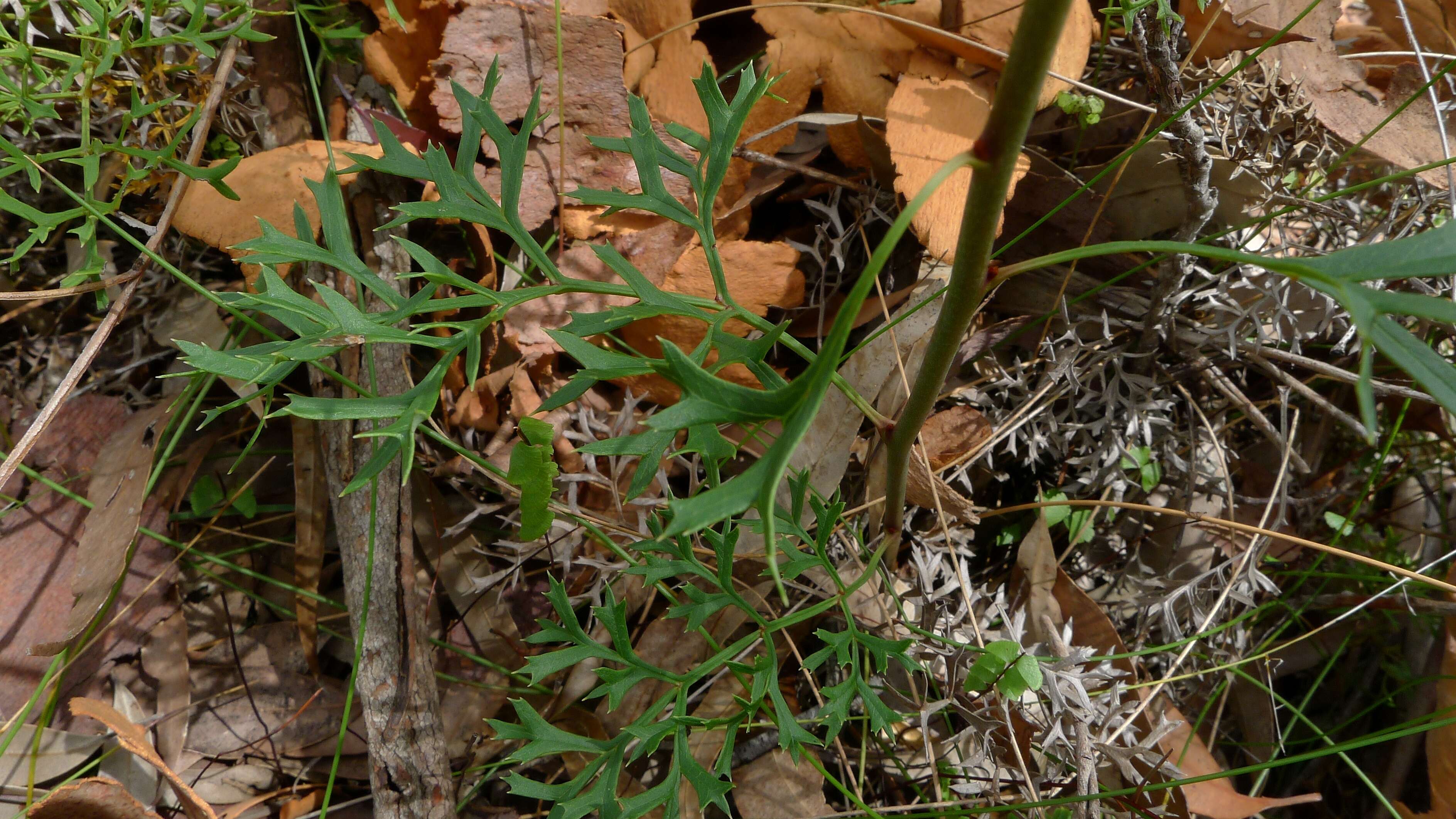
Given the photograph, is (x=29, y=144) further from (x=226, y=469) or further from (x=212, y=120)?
(x=226, y=469)

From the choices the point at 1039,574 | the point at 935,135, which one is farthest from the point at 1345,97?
the point at 1039,574

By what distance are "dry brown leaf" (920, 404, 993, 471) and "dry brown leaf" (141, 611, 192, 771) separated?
148 cm

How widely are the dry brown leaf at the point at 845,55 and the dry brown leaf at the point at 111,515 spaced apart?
1.38m

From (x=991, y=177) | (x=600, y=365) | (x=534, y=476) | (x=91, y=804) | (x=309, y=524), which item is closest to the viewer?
(x=991, y=177)

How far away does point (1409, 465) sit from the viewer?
6.01 ft

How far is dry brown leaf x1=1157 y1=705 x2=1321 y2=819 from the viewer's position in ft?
4.76

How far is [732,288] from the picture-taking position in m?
1.56

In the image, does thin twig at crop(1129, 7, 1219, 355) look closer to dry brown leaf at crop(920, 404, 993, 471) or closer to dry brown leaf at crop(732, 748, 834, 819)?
dry brown leaf at crop(920, 404, 993, 471)

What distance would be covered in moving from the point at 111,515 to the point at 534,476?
1.03 meters

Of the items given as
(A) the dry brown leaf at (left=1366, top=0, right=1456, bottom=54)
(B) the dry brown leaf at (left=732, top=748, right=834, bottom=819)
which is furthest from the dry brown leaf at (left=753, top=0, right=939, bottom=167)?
(B) the dry brown leaf at (left=732, top=748, right=834, bottom=819)

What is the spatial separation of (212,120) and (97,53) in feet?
0.64

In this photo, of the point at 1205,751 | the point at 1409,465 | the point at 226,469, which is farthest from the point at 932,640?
the point at 226,469

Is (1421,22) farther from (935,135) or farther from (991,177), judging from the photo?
(991,177)

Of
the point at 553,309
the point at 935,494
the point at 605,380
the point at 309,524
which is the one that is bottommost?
the point at 309,524
